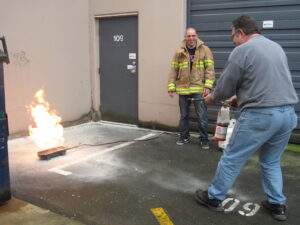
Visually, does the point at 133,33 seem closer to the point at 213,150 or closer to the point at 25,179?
the point at 213,150

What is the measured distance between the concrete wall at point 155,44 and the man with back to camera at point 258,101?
349 centimetres

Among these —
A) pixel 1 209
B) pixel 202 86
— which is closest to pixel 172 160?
pixel 202 86

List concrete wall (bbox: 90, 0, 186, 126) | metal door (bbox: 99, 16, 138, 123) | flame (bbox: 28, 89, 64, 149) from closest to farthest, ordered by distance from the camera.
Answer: flame (bbox: 28, 89, 64, 149) → concrete wall (bbox: 90, 0, 186, 126) → metal door (bbox: 99, 16, 138, 123)

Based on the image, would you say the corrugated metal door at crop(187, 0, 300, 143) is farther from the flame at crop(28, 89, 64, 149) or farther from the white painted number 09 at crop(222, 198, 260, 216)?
the flame at crop(28, 89, 64, 149)

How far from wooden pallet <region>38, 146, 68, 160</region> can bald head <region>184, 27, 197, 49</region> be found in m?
2.80

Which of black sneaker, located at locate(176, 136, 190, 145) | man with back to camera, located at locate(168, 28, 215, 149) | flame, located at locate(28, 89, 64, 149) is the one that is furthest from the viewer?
black sneaker, located at locate(176, 136, 190, 145)

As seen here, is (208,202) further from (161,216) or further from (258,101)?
(258,101)

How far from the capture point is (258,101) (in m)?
3.31

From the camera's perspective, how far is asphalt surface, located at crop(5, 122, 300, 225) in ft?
12.1

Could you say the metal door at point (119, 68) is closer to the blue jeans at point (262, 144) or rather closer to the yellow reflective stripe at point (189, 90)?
the yellow reflective stripe at point (189, 90)

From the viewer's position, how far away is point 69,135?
708cm

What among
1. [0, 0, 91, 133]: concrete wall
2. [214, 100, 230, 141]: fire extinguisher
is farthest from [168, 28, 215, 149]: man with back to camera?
[0, 0, 91, 133]: concrete wall

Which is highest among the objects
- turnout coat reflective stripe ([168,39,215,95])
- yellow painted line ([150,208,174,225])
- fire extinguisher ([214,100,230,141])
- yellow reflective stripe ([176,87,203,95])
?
turnout coat reflective stripe ([168,39,215,95])

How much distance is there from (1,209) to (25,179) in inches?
35.9
